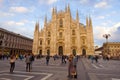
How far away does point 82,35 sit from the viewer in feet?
180

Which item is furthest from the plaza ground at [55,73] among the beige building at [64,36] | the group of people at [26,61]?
the beige building at [64,36]

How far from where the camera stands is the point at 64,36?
5569 centimetres

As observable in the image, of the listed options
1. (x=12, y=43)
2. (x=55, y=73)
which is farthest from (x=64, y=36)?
(x=55, y=73)

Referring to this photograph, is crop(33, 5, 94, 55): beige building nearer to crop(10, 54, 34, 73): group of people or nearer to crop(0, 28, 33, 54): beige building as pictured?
crop(0, 28, 33, 54): beige building

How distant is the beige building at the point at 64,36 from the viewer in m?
53.8

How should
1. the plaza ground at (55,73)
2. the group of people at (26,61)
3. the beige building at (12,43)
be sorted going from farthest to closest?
the beige building at (12,43) → the group of people at (26,61) → the plaza ground at (55,73)

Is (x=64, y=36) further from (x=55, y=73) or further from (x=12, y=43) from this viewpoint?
(x=55, y=73)

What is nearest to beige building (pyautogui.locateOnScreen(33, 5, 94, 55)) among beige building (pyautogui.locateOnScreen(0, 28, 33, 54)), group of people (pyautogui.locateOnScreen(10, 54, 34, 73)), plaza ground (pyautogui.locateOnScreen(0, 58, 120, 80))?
beige building (pyautogui.locateOnScreen(0, 28, 33, 54))

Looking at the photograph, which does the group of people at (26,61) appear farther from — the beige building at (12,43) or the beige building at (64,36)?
the beige building at (64,36)

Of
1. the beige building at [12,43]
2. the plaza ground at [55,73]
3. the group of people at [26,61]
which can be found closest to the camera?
the plaza ground at [55,73]

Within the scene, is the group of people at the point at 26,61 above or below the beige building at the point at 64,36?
below

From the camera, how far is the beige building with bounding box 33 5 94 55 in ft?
177

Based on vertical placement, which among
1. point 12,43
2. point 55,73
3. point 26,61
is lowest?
point 55,73

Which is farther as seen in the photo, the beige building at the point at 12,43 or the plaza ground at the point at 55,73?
the beige building at the point at 12,43
